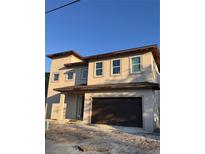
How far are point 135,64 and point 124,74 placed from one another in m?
1.24

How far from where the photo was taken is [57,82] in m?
16.6

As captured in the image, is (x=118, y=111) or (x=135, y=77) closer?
(x=118, y=111)

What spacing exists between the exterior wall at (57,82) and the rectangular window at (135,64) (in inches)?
218

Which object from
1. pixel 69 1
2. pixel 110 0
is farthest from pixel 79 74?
pixel 69 1

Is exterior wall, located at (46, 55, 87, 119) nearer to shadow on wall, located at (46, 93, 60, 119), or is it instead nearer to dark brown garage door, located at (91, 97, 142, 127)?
shadow on wall, located at (46, 93, 60, 119)

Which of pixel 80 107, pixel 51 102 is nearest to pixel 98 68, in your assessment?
pixel 80 107

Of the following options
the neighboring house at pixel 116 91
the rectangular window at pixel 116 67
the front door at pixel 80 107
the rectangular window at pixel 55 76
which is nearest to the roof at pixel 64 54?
the neighboring house at pixel 116 91

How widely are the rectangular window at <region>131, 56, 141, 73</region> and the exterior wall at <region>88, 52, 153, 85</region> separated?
297 mm

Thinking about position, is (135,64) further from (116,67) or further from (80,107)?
(80,107)

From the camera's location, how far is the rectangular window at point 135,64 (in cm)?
1174
